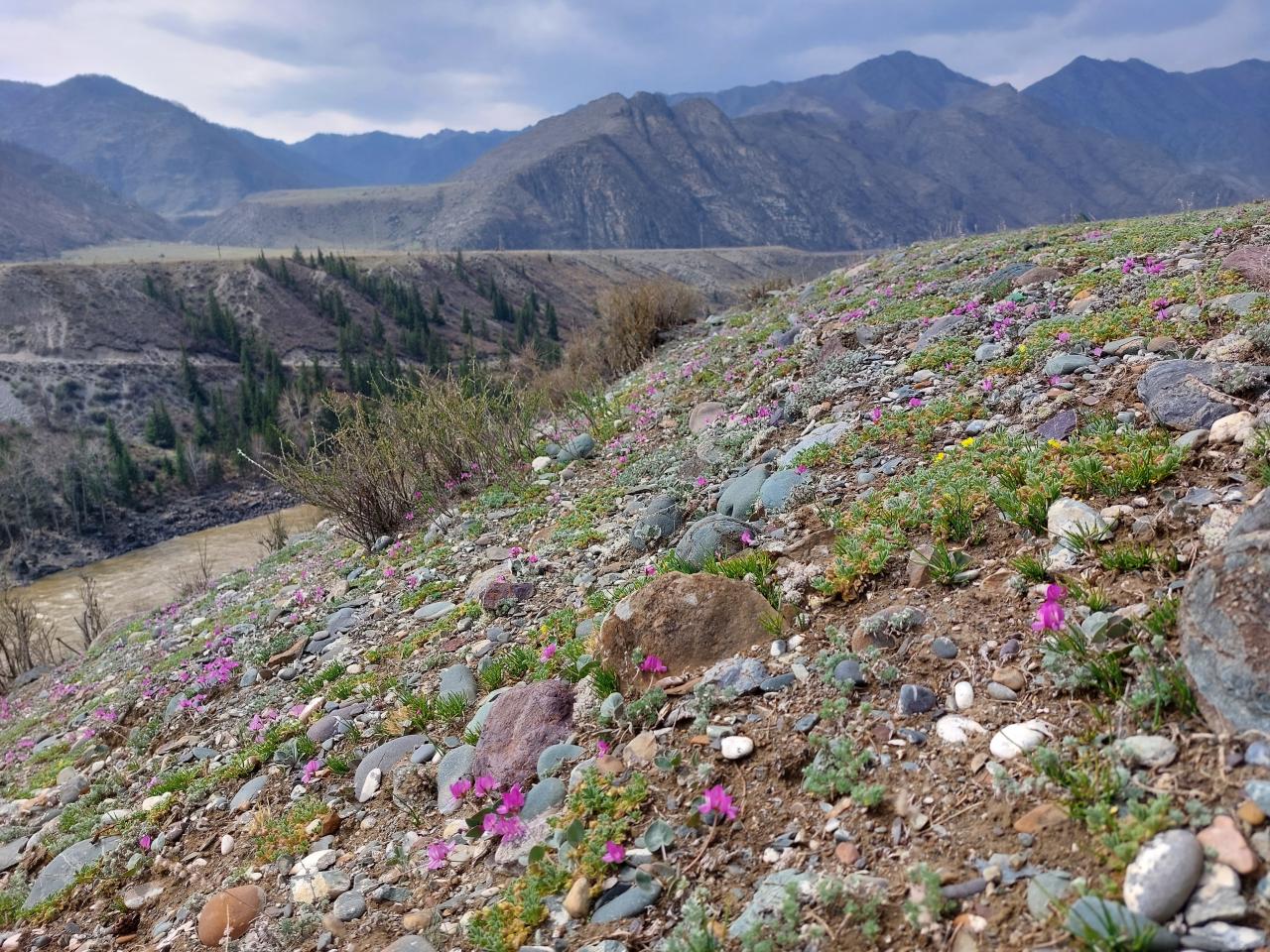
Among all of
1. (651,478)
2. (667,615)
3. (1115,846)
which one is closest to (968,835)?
(1115,846)

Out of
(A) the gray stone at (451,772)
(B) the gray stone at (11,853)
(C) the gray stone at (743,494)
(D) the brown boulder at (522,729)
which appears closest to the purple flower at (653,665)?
(D) the brown boulder at (522,729)

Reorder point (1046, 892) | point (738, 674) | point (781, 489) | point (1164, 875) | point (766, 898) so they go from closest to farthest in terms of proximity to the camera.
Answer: point (1164, 875)
point (1046, 892)
point (766, 898)
point (738, 674)
point (781, 489)

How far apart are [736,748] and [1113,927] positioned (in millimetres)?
1408

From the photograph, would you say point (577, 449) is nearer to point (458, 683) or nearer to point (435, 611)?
point (435, 611)

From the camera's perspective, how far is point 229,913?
3197 mm

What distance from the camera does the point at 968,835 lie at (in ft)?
7.28

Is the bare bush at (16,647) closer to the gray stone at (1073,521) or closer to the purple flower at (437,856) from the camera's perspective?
the purple flower at (437,856)

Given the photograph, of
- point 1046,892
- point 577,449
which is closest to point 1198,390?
point 1046,892

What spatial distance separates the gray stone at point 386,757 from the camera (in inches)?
154

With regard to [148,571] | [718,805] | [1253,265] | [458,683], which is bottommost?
[148,571]

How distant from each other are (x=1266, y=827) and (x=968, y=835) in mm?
722

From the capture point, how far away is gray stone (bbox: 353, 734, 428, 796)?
3924 millimetres

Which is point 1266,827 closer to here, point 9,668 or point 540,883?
point 540,883

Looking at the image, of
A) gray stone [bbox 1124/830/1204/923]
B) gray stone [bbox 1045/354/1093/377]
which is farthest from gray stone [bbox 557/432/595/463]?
gray stone [bbox 1124/830/1204/923]
